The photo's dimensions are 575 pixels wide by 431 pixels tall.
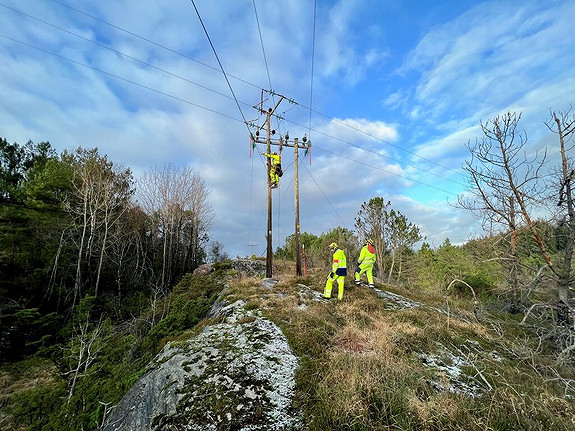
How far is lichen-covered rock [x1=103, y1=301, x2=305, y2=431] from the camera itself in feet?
10.8

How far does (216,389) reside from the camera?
373 centimetres

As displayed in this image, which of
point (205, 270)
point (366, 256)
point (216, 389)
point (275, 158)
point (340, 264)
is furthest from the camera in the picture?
point (205, 270)

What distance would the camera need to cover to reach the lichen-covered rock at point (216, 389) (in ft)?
10.8

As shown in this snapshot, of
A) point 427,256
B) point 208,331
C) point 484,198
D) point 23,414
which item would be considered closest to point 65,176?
point 23,414

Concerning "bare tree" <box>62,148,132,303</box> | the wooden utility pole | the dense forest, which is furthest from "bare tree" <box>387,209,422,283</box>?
"bare tree" <box>62,148,132,303</box>

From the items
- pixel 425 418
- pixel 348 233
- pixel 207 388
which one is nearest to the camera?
pixel 425 418

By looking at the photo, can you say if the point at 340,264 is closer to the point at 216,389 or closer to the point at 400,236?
the point at 216,389

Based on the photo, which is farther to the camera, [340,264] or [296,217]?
[296,217]

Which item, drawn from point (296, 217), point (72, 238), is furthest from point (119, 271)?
point (296, 217)

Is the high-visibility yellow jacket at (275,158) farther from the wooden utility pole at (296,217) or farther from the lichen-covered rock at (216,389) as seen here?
the lichen-covered rock at (216,389)

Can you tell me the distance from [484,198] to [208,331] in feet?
35.1

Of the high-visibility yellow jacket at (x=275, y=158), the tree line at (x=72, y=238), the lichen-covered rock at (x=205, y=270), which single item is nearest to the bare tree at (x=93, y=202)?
the tree line at (x=72, y=238)

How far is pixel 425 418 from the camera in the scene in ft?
9.86

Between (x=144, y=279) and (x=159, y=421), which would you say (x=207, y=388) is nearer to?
(x=159, y=421)
